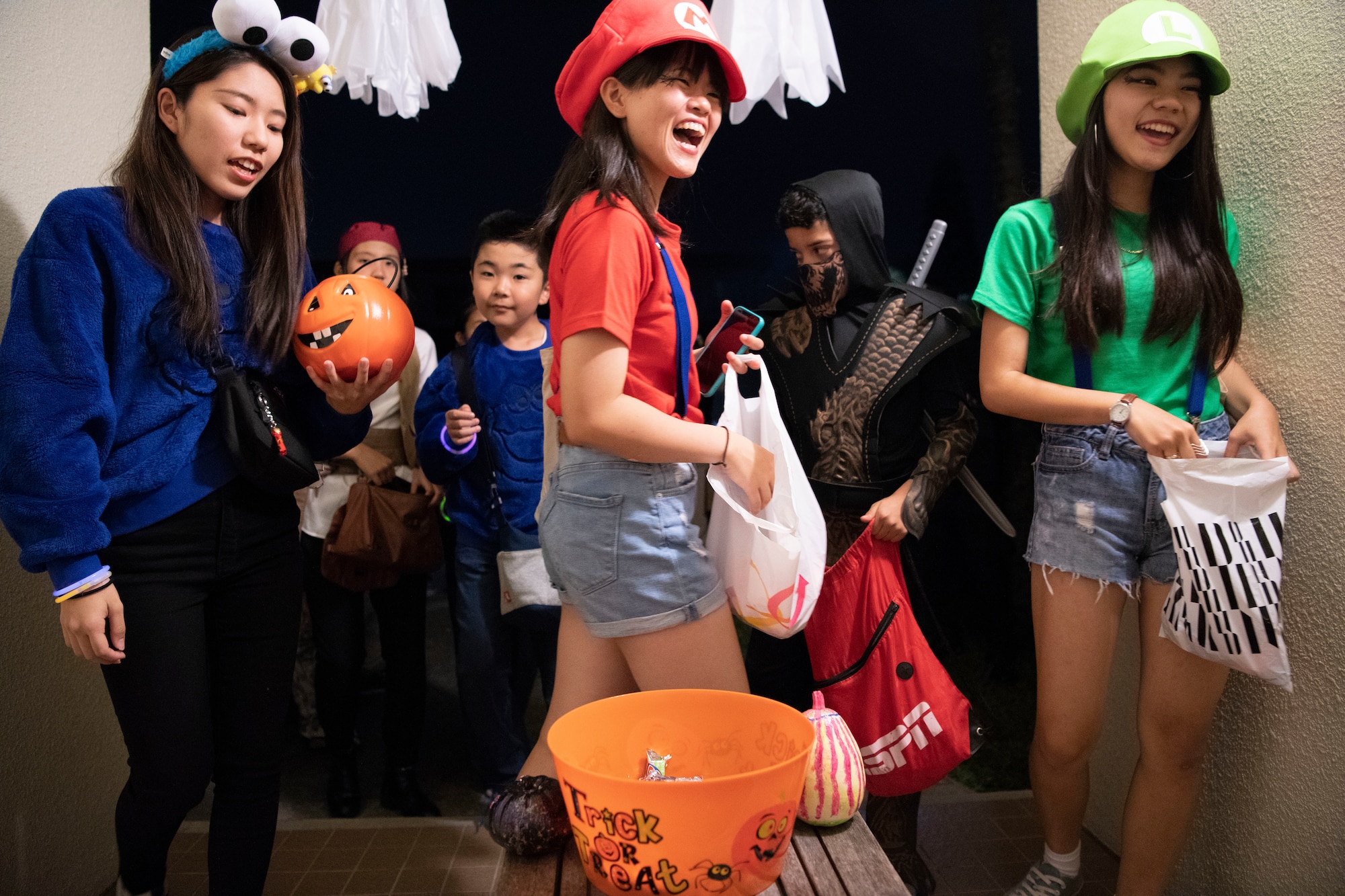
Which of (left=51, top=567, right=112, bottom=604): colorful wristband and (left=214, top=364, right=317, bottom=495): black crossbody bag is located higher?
(left=214, top=364, right=317, bottom=495): black crossbody bag

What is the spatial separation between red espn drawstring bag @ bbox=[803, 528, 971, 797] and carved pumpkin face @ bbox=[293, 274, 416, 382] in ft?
3.51

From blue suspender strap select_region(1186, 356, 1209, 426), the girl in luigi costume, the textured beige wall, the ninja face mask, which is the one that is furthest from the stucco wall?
the textured beige wall

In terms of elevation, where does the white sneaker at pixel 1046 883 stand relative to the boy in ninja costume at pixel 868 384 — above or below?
below

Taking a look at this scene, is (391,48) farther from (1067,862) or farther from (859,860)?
(1067,862)

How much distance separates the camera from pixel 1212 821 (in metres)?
2.11

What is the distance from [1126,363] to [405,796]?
2.29 meters

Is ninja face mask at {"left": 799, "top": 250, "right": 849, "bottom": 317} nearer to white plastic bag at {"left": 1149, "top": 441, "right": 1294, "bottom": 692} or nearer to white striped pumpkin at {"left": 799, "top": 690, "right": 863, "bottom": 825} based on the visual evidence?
white plastic bag at {"left": 1149, "top": 441, "right": 1294, "bottom": 692}

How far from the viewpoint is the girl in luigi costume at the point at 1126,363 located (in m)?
1.79

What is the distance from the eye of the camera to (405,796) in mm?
2795

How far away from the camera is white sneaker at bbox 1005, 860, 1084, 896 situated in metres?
1.97

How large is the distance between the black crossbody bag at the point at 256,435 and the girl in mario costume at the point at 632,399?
0.50m

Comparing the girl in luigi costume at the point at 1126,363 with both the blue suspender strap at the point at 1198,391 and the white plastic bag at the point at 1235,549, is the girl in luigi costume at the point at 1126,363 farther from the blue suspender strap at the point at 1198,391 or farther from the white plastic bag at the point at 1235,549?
the white plastic bag at the point at 1235,549

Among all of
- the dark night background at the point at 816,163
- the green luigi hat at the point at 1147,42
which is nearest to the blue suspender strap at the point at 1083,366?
the green luigi hat at the point at 1147,42

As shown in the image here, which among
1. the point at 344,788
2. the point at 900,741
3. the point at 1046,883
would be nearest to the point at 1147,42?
the point at 900,741
